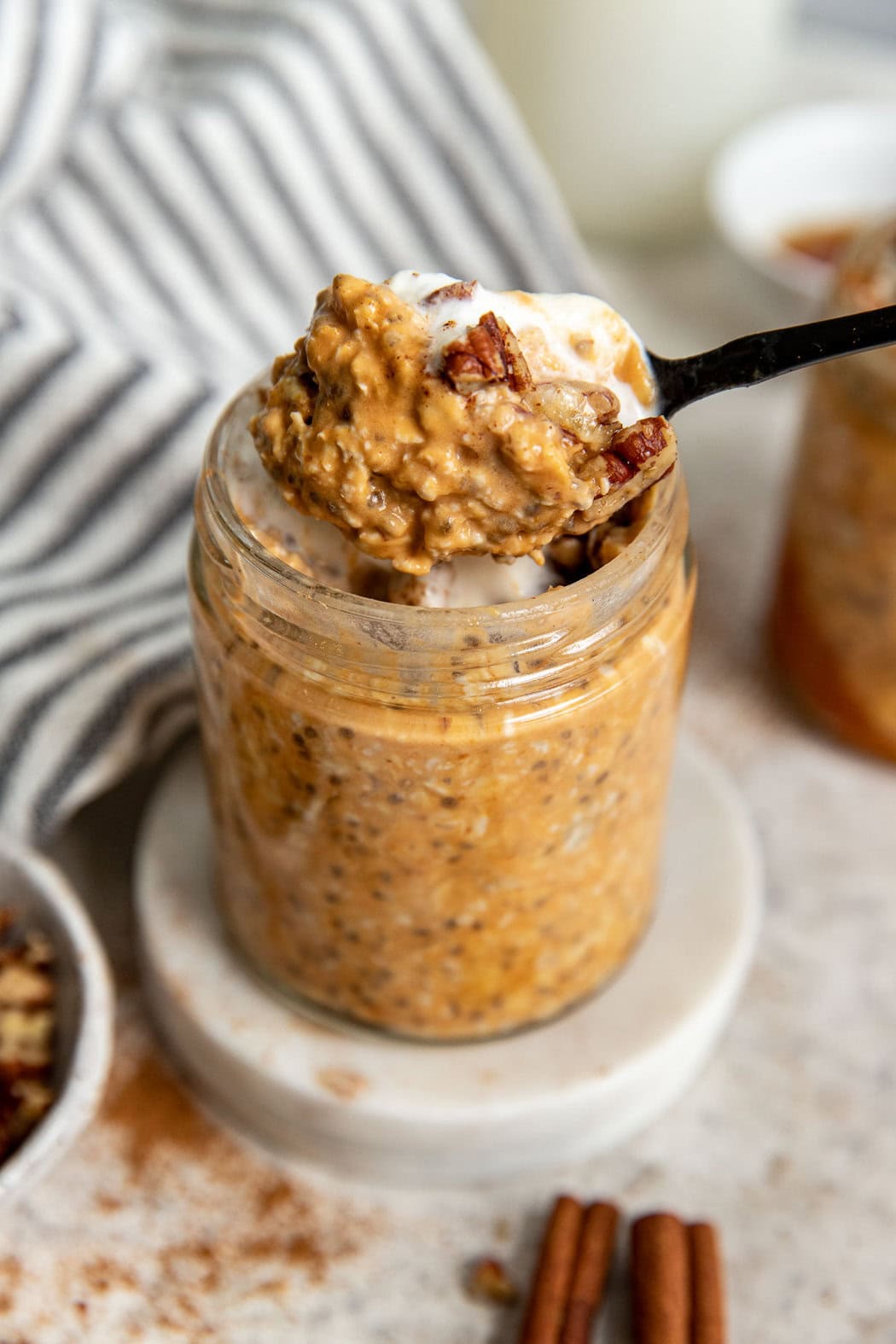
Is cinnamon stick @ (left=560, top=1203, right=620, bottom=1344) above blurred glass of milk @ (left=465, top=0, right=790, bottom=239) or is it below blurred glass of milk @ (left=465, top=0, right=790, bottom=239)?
below

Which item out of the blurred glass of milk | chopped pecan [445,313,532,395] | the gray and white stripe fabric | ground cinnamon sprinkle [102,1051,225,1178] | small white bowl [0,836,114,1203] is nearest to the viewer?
chopped pecan [445,313,532,395]

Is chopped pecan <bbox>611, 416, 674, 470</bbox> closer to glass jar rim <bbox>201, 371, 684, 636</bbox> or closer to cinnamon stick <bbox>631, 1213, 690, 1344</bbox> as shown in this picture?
glass jar rim <bbox>201, 371, 684, 636</bbox>

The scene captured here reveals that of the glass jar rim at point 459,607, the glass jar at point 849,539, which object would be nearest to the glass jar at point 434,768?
the glass jar rim at point 459,607

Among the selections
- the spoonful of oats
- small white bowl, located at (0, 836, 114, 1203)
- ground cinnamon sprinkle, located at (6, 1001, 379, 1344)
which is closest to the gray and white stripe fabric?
small white bowl, located at (0, 836, 114, 1203)

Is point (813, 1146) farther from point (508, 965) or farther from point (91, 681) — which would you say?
point (91, 681)

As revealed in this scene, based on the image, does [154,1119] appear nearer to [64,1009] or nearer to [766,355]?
[64,1009]

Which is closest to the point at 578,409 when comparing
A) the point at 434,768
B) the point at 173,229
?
the point at 434,768
